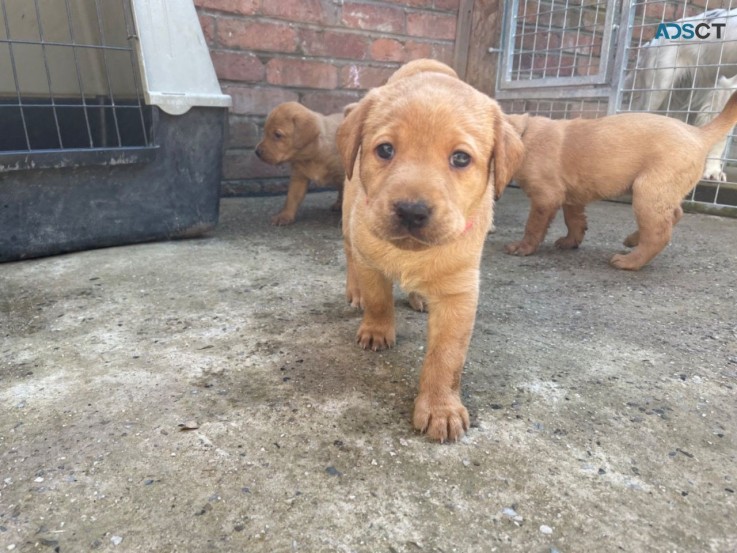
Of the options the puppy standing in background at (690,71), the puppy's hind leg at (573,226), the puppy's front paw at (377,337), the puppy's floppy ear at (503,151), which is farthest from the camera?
the puppy standing in background at (690,71)

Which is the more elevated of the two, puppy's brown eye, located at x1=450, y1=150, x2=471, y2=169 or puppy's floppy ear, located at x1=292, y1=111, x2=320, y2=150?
puppy's brown eye, located at x1=450, y1=150, x2=471, y2=169

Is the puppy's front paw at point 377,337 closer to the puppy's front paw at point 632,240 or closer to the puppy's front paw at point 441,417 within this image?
the puppy's front paw at point 441,417

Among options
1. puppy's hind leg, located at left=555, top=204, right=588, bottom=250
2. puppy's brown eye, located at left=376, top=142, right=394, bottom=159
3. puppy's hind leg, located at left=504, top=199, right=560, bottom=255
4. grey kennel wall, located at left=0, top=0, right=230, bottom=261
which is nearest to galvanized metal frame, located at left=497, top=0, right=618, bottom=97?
puppy's hind leg, located at left=555, top=204, right=588, bottom=250

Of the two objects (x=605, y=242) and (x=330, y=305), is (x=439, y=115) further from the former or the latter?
(x=605, y=242)

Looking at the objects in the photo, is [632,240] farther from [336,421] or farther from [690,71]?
[336,421]

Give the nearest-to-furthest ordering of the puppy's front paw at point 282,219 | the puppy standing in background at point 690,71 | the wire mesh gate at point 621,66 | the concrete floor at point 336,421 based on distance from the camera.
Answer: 1. the concrete floor at point 336,421
2. the puppy's front paw at point 282,219
3. the wire mesh gate at point 621,66
4. the puppy standing in background at point 690,71

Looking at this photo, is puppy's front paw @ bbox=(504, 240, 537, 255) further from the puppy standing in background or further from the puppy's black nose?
the puppy standing in background

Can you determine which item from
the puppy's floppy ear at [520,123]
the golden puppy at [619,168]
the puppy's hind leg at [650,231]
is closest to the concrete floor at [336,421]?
the puppy's hind leg at [650,231]
